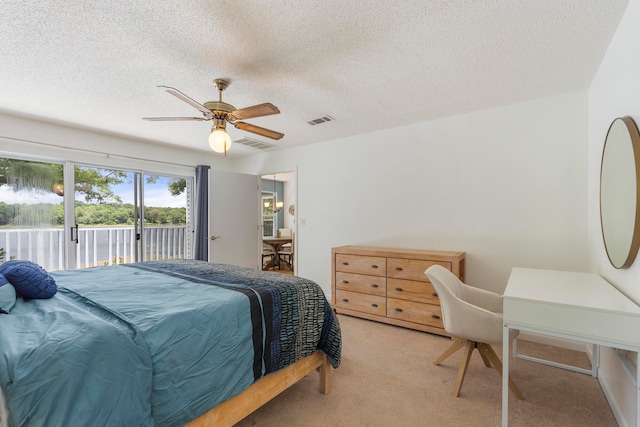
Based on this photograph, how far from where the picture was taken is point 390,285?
10.8 ft

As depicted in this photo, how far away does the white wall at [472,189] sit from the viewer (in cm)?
278

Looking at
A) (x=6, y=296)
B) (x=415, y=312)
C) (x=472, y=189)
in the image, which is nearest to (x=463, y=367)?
(x=415, y=312)

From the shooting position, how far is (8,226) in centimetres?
343

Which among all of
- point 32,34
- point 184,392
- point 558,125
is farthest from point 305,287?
point 558,125

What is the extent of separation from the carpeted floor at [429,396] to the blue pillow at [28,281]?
1368mm

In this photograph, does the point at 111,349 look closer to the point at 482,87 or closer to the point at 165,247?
the point at 482,87

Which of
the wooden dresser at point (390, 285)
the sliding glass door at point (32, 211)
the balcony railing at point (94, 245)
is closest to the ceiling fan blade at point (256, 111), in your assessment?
the wooden dresser at point (390, 285)

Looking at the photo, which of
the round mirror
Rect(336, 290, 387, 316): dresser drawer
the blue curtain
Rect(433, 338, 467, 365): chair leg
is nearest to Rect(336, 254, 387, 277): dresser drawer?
Rect(336, 290, 387, 316): dresser drawer

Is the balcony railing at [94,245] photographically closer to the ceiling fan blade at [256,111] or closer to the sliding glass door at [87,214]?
the sliding glass door at [87,214]

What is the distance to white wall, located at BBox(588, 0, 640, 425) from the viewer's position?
5.04 ft

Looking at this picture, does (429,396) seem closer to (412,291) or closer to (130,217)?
(412,291)

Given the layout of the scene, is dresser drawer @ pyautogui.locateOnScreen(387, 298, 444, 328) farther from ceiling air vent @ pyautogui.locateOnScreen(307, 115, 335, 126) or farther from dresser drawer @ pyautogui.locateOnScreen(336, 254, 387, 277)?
ceiling air vent @ pyautogui.locateOnScreen(307, 115, 335, 126)

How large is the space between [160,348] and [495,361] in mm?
2165

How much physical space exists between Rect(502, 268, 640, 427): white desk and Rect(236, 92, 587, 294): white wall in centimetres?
121
